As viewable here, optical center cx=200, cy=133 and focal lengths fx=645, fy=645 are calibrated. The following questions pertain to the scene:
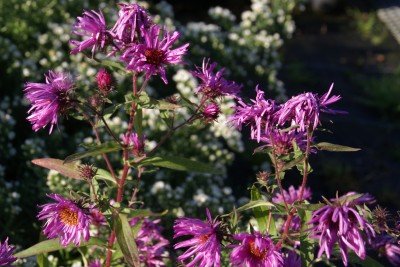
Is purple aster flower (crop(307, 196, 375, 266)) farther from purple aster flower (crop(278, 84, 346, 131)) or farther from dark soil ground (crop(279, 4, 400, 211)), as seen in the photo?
dark soil ground (crop(279, 4, 400, 211))

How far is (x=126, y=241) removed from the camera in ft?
5.61

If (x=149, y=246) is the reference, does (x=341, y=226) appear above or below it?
above

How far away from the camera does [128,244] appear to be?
5.59 feet

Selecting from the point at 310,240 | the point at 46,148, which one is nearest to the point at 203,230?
A: the point at 310,240

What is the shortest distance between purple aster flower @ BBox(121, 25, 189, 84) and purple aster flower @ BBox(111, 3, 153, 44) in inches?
0.8

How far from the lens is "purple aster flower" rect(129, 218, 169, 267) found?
2.08 metres

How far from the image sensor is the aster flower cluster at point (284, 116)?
139 centimetres

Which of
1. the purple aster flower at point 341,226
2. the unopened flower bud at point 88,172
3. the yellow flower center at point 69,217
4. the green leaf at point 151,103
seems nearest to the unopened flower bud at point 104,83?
the green leaf at point 151,103

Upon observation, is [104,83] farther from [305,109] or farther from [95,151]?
[305,109]

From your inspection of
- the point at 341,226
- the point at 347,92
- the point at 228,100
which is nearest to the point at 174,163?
the point at 341,226

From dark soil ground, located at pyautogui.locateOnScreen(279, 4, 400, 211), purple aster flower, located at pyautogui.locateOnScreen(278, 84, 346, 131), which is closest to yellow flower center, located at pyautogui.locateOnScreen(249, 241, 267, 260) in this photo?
purple aster flower, located at pyautogui.locateOnScreen(278, 84, 346, 131)

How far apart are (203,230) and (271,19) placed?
352 centimetres

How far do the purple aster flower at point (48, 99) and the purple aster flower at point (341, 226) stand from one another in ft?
2.12

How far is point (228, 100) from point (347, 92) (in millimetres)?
2277
